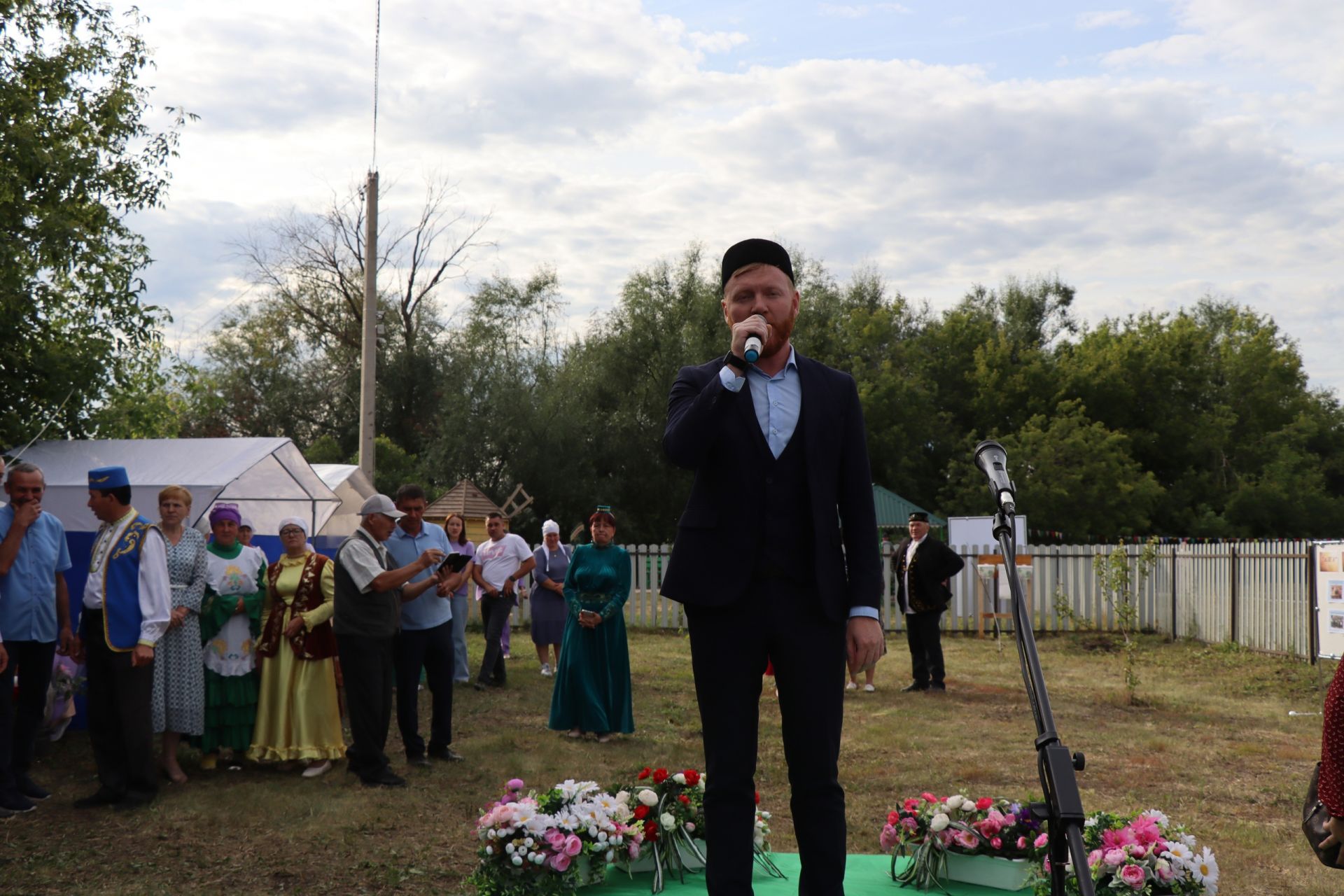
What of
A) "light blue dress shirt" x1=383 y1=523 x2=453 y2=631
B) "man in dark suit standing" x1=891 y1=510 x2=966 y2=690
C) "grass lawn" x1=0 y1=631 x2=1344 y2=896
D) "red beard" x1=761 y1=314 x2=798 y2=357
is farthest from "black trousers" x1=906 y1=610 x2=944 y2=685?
"red beard" x1=761 y1=314 x2=798 y2=357

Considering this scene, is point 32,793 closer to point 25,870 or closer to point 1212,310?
point 25,870

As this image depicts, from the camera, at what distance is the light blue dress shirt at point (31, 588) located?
272 inches

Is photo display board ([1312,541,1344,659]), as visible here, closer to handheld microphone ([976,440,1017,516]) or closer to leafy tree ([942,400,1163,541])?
handheld microphone ([976,440,1017,516])

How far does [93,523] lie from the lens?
11.6 meters

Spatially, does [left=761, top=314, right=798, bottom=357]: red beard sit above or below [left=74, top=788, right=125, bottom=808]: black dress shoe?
above

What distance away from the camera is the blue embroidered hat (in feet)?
22.7

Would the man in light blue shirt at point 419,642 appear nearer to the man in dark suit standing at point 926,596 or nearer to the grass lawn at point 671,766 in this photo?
the grass lawn at point 671,766

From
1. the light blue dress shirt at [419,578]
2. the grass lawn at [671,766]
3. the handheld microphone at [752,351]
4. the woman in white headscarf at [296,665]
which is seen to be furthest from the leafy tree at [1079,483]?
the handheld microphone at [752,351]

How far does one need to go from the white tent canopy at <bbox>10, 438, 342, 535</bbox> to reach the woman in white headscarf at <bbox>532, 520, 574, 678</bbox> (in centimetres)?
277

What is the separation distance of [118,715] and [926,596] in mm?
8426

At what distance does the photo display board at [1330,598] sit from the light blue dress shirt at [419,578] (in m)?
8.62

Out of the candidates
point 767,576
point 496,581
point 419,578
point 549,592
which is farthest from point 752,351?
point 496,581

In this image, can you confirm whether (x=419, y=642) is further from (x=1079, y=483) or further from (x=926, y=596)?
(x=1079, y=483)

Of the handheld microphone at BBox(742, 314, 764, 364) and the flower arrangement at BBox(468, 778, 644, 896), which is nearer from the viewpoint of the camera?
the handheld microphone at BBox(742, 314, 764, 364)
